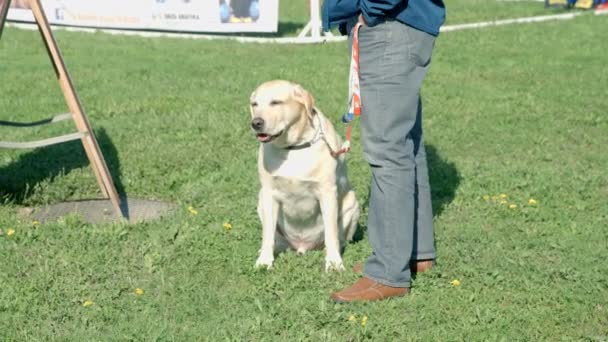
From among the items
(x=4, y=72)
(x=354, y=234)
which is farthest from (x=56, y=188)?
(x=4, y=72)

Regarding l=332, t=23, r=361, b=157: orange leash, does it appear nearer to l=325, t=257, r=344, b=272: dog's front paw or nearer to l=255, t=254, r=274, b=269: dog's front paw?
l=325, t=257, r=344, b=272: dog's front paw

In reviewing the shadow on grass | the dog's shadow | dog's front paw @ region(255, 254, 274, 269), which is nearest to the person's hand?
dog's front paw @ region(255, 254, 274, 269)

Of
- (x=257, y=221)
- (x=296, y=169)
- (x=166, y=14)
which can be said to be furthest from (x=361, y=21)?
(x=166, y=14)

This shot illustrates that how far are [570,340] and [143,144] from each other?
4782 millimetres

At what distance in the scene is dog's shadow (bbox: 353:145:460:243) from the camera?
6031 millimetres

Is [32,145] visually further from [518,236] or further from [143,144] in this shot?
[518,236]

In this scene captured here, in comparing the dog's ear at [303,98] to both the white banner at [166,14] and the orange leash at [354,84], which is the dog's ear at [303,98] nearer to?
the orange leash at [354,84]

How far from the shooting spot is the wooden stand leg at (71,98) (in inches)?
227

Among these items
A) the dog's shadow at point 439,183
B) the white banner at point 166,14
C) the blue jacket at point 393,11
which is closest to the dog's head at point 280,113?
the blue jacket at point 393,11

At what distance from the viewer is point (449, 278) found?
192 inches

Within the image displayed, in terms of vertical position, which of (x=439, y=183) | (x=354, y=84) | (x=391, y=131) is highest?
(x=354, y=84)

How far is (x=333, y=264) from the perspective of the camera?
5031 millimetres

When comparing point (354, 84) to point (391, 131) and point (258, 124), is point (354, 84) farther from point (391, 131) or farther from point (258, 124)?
point (258, 124)

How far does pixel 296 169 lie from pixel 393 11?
1182mm
